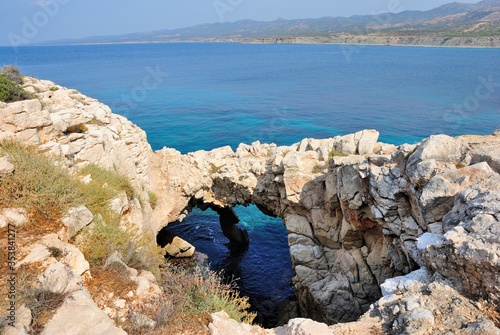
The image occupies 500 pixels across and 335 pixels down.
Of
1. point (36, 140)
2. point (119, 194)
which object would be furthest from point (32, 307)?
point (36, 140)

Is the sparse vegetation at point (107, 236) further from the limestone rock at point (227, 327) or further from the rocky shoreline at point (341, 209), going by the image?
the limestone rock at point (227, 327)

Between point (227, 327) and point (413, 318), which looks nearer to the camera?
point (413, 318)

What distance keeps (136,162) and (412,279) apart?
14104mm

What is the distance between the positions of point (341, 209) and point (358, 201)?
2030 millimetres

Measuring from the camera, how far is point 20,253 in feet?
24.3

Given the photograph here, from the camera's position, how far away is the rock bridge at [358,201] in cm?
847

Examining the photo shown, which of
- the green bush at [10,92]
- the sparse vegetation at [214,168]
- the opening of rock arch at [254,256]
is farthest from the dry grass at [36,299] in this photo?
the sparse vegetation at [214,168]

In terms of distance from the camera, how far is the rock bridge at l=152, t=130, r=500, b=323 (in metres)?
8.47

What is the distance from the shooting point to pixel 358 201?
45.4 feet

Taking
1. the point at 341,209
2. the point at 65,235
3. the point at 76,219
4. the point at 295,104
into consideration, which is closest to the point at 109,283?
the point at 65,235

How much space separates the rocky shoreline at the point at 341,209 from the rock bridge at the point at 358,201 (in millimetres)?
43

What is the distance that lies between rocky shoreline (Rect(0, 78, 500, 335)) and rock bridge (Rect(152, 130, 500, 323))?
0.14 feet

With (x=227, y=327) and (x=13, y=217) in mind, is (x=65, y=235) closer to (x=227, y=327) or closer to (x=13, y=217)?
(x=13, y=217)

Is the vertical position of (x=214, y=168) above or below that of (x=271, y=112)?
above
